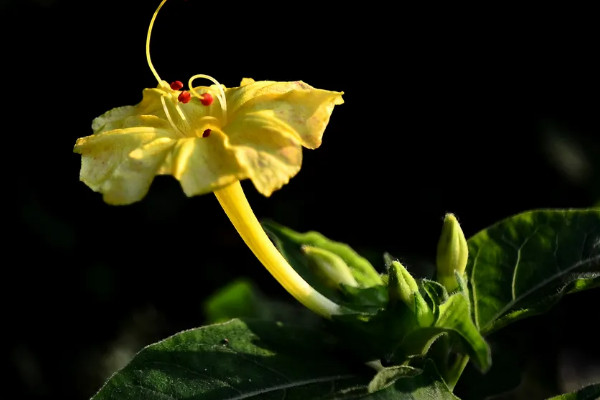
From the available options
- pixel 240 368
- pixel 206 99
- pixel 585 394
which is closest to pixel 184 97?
pixel 206 99

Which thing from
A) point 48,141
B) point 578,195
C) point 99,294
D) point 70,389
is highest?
point 578,195

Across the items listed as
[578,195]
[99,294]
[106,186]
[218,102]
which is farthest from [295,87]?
[99,294]

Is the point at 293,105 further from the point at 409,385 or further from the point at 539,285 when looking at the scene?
the point at 539,285

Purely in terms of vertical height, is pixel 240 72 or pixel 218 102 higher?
pixel 218 102

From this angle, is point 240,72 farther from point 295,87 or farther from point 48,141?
point 295,87

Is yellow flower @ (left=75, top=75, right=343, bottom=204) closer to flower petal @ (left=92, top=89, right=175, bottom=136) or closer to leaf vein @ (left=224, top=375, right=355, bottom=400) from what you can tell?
flower petal @ (left=92, top=89, right=175, bottom=136)
